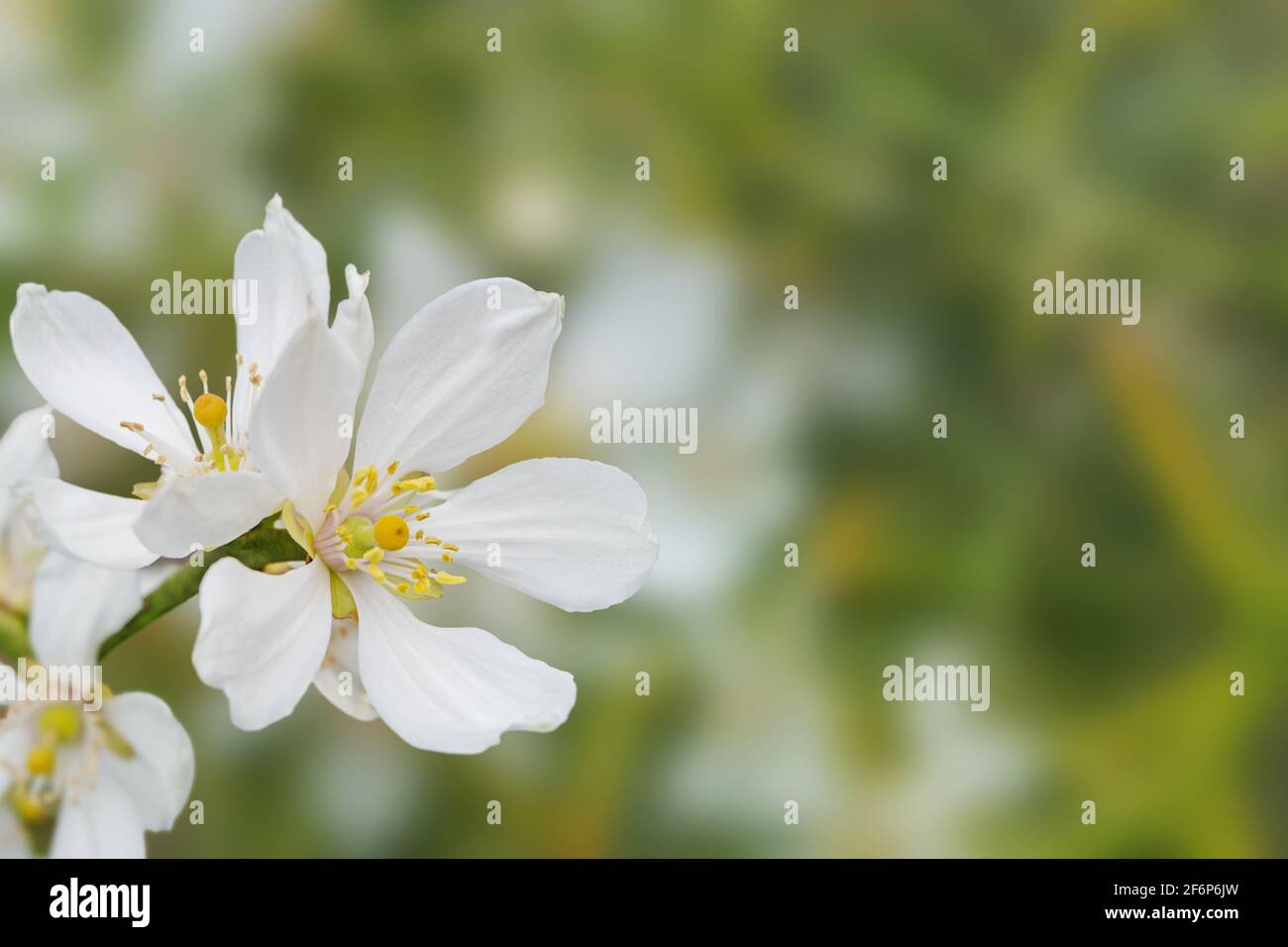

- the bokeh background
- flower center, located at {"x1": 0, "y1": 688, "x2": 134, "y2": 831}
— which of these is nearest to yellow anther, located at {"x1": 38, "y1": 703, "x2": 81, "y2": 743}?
flower center, located at {"x1": 0, "y1": 688, "x2": 134, "y2": 831}

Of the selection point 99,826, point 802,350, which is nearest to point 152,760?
point 99,826

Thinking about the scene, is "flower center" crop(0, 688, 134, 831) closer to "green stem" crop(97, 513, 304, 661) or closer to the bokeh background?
"green stem" crop(97, 513, 304, 661)

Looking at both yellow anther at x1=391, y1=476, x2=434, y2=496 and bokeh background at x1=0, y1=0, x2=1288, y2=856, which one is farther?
bokeh background at x1=0, y1=0, x2=1288, y2=856

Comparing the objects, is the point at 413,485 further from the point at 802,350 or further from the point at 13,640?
the point at 802,350

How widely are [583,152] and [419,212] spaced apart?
14 cm

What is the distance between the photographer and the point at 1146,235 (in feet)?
3.26

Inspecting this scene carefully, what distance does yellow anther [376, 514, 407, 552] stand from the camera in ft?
1.16

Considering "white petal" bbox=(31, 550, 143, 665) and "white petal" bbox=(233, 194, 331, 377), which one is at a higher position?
"white petal" bbox=(233, 194, 331, 377)

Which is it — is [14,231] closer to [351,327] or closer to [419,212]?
[419,212]

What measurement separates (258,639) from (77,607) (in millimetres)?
44

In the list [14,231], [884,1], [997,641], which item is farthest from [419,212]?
[997,641]

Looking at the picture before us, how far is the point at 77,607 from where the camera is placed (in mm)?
309

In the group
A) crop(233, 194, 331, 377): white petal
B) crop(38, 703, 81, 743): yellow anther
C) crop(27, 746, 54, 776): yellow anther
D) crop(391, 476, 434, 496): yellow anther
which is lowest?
crop(27, 746, 54, 776): yellow anther

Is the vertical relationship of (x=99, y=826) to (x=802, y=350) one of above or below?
below
